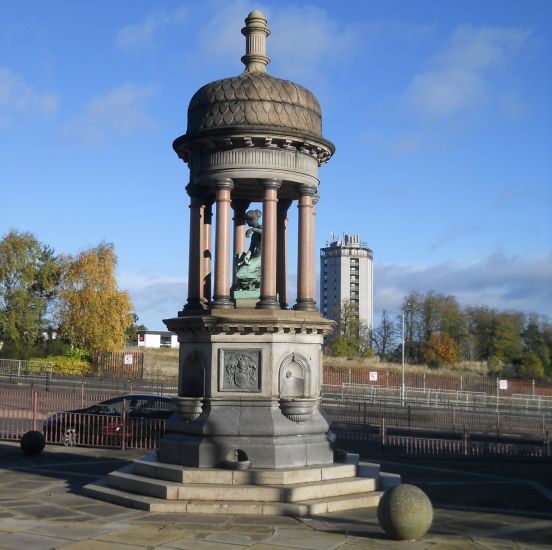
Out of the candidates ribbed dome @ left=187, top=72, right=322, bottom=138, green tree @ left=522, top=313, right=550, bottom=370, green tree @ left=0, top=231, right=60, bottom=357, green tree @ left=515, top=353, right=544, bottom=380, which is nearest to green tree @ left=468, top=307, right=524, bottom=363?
green tree @ left=522, top=313, right=550, bottom=370

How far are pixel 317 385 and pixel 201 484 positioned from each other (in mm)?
2840

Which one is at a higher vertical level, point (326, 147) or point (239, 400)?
point (326, 147)

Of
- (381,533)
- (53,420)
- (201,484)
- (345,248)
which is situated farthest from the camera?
(345,248)

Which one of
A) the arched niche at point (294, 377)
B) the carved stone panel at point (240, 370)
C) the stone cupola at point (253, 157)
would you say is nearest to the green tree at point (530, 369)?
the stone cupola at point (253, 157)

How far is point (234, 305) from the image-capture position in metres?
13.5

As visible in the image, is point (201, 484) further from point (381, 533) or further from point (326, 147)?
point (326, 147)

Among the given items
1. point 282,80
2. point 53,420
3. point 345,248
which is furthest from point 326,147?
point 345,248

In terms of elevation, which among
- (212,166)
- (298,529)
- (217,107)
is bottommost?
(298,529)

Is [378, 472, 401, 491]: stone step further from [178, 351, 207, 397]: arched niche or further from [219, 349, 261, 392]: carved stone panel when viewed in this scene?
[178, 351, 207, 397]: arched niche

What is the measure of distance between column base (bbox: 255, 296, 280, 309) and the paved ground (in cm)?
361

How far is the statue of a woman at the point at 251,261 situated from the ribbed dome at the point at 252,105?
198 cm

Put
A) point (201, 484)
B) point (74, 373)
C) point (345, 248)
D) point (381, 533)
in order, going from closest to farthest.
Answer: point (381, 533)
point (201, 484)
point (74, 373)
point (345, 248)

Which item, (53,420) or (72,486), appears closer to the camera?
(72,486)

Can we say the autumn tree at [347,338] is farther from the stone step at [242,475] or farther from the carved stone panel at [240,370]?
the stone step at [242,475]
